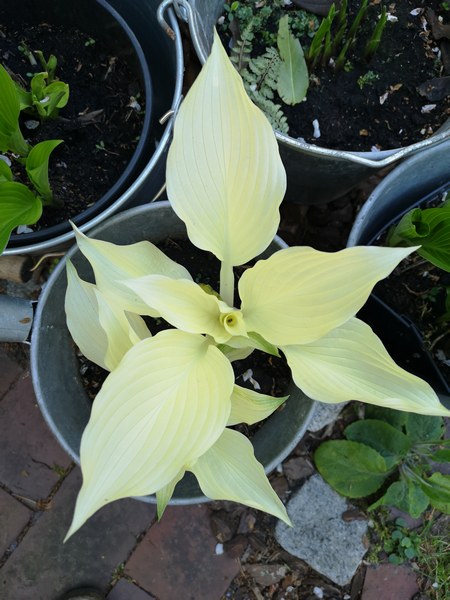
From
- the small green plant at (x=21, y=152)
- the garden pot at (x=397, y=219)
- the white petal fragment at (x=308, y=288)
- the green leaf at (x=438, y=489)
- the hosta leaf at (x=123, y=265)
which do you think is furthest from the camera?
the green leaf at (x=438, y=489)

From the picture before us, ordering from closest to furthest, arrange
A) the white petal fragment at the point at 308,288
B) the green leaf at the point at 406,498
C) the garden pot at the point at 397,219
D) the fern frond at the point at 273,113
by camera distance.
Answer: the white petal fragment at the point at 308,288 → the garden pot at the point at 397,219 → the fern frond at the point at 273,113 → the green leaf at the point at 406,498

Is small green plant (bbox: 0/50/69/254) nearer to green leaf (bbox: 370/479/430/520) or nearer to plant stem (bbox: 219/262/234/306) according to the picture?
plant stem (bbox: 219/262/234/306)

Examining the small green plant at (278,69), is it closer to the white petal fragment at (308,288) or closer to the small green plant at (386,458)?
the white petal fragment at (308,288)

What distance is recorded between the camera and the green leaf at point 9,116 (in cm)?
Answer: 85

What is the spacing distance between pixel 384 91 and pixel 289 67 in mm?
219

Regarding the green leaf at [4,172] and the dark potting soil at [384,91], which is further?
the dark potting soil at [384,91]

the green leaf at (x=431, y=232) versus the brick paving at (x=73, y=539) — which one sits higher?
the green leaf at (x=431, y=232)

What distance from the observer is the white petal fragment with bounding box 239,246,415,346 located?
64 cm

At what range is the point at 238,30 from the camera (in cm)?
117

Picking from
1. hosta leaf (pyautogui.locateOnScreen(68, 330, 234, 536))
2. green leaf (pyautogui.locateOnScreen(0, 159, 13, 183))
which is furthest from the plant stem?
green leaf (pyautogui.locateOnScreen(0, 159, 13, 183))

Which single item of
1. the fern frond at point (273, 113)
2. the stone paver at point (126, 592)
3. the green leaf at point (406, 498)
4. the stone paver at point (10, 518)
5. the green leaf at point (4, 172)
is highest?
the fern frond at point (273, 113)

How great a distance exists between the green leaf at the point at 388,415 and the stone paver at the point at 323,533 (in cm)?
21

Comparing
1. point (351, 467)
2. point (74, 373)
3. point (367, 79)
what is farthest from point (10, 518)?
point (367, 79)

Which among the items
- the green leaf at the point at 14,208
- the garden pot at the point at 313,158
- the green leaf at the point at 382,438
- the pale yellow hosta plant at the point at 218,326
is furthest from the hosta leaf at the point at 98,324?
the green leaf at the point at 382,438
